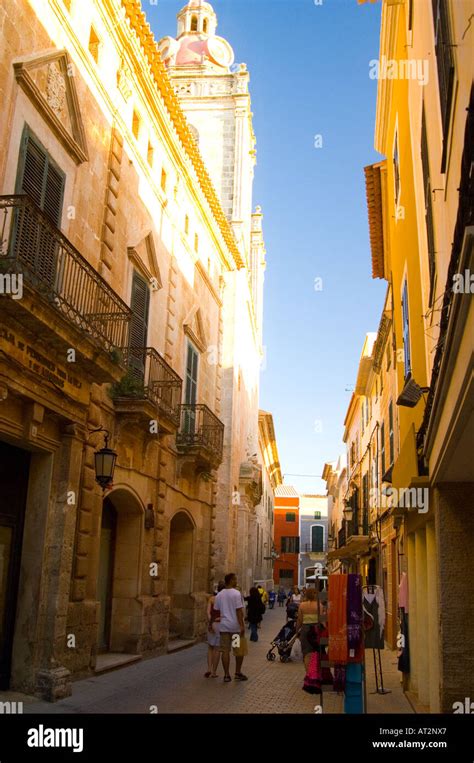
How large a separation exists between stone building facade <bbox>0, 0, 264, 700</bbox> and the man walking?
6.35 feet

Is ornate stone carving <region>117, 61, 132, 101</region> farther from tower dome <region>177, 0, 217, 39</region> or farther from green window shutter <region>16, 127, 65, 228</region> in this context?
tower dome <region>177, 0, 217, 39</region>

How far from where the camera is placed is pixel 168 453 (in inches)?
618

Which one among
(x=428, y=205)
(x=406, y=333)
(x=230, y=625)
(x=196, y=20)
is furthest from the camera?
(x=196, y=20)

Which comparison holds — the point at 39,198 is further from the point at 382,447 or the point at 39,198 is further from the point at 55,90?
the point at 382,447

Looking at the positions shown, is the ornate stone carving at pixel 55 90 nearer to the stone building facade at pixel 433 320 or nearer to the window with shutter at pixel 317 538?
the stone building facade at pixel 433 320

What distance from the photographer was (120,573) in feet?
44.3

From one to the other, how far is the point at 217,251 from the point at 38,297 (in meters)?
15.0

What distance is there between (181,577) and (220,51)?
23871mm

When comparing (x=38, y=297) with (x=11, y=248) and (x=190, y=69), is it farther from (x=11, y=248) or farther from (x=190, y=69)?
(x=190, y=69)

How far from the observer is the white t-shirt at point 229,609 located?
448 inches

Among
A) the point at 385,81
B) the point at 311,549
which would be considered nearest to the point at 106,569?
the point at 385,81

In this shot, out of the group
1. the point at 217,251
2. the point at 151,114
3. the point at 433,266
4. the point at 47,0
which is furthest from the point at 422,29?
the point at 217,251

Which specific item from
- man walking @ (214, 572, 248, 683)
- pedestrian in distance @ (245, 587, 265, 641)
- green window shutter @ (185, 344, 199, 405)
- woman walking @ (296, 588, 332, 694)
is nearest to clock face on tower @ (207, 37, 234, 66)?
green window shutter @ (185, 344, 199, 405)
